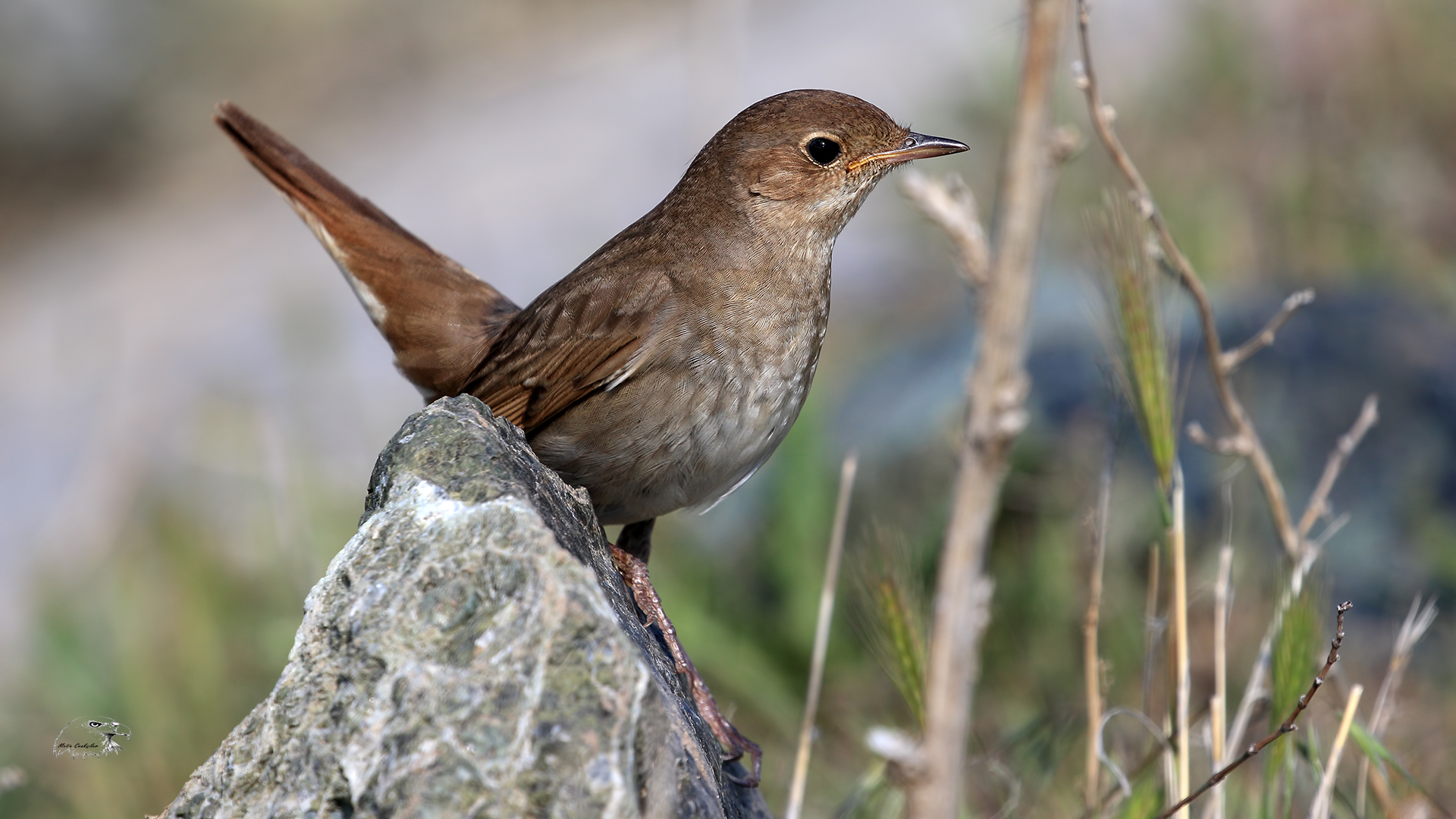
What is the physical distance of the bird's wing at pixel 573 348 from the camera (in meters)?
3.46

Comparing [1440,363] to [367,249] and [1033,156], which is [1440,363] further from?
[1033,156]

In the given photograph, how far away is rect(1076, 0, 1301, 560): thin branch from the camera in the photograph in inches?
104

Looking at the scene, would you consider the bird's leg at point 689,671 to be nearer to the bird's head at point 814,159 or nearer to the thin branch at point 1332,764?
the bird's head at point 814,159

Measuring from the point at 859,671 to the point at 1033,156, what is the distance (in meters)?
3.72

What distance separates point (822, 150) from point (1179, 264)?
1.07 metres

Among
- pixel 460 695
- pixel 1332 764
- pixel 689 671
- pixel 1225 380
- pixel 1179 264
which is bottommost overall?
pixel 1332 764

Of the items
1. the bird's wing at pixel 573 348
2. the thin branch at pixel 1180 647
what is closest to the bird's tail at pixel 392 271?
the bird's wing at pixel 573 348

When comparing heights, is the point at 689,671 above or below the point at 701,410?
below

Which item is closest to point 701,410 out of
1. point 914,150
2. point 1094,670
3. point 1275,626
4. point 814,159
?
point 814,159

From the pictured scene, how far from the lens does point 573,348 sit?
3580 mm

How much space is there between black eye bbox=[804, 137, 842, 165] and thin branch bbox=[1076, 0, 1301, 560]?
796mm

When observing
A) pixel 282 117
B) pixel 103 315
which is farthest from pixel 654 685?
pixel 282 117

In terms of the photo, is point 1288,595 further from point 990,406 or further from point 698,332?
point 990,406

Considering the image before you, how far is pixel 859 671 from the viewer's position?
4.94 metres
